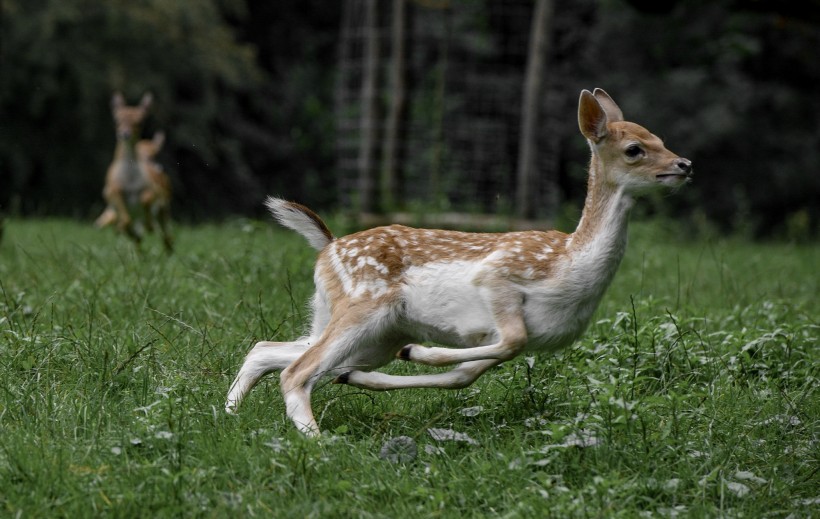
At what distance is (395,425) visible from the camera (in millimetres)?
4230

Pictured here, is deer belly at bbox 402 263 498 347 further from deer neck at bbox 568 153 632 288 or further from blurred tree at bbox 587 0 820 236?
blurred tree at bbox 587 0 820 236

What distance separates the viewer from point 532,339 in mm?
4234

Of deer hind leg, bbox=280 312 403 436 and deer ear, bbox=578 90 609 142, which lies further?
deer ear, bbox=578 90 609 142

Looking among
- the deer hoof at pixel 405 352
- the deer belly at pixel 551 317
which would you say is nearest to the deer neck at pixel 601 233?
the deer belly at pixel 551 317

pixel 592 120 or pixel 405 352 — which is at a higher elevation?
pixel 592 120

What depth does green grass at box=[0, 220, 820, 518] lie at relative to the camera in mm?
3484

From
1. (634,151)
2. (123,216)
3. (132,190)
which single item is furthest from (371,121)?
(634,151)

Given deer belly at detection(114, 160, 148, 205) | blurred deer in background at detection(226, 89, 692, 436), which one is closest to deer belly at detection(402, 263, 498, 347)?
blurred deer in background at detection(226, 89, 692, 436)

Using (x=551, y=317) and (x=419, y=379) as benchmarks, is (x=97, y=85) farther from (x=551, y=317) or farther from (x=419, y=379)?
(x=551, y=317)

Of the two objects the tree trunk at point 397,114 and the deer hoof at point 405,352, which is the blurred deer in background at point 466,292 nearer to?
the deer hoof at point 405,352

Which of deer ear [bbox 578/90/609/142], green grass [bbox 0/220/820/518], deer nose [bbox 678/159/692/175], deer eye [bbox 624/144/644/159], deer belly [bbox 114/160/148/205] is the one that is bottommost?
deer belly [bbox 114/160/148/205]

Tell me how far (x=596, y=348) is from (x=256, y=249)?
12.0 feet

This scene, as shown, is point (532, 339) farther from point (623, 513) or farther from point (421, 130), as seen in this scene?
point (421, 130)

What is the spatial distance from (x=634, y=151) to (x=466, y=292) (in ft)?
2.84
